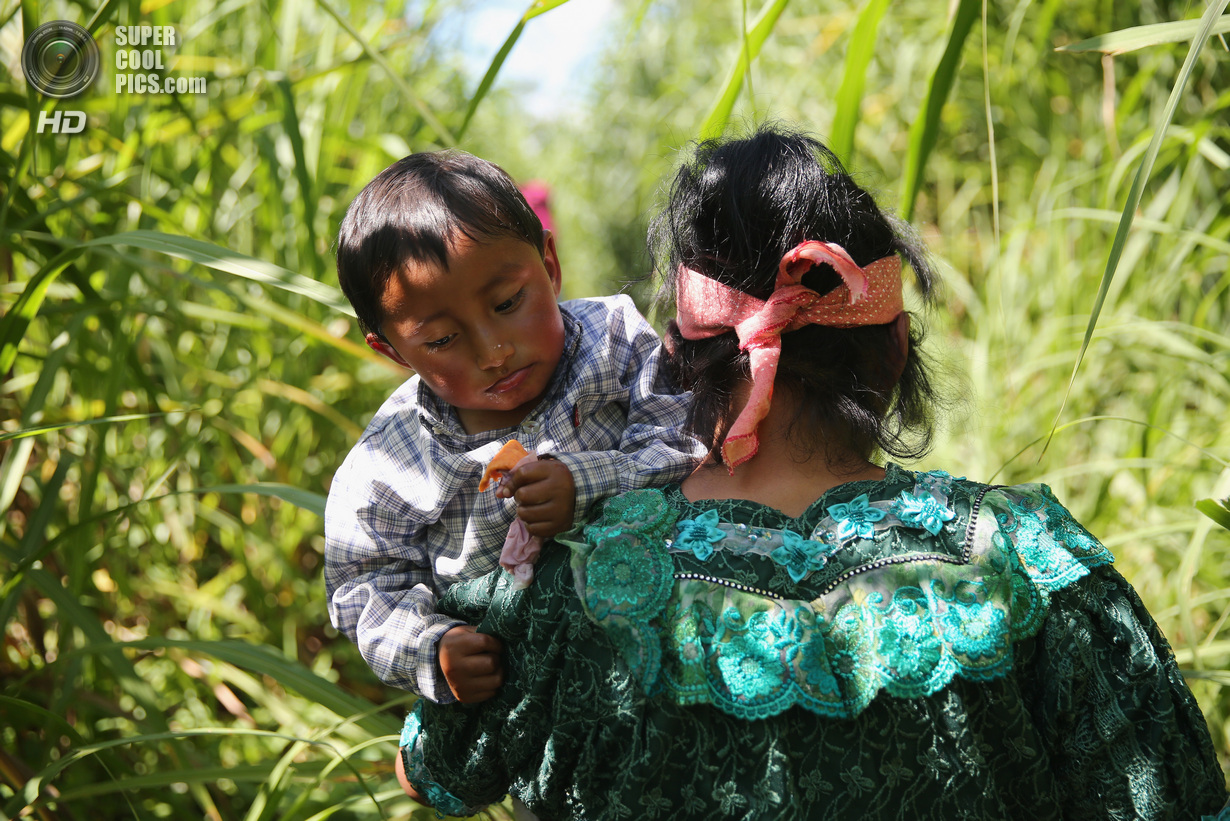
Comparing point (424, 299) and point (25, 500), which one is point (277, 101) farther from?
point (424, 299)

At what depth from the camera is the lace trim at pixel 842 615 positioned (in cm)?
79

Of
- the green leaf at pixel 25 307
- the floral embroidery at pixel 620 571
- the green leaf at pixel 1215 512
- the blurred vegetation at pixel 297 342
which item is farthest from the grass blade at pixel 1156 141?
the green leaf at pixel 25 307

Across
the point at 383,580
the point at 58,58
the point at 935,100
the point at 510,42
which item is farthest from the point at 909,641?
the point at 58,58

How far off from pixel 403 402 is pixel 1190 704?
849 mm

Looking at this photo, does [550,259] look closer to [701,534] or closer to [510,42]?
[510,42]

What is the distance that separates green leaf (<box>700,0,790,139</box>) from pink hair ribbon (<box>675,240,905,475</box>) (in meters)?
0.29

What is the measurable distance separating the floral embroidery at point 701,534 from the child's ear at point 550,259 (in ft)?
1.24

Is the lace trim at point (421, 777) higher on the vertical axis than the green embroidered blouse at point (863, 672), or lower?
lower

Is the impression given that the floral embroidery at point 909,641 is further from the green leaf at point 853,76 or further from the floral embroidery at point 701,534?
the green leaf at point 853,76

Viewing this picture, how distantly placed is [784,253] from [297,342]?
157cm

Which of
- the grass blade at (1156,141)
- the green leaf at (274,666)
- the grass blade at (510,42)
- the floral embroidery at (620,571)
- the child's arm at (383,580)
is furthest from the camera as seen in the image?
the green leaf at (274,666)

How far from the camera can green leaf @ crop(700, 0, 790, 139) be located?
3.61 ft

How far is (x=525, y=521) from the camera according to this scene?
0.88m

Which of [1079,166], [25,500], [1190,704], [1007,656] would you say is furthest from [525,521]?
[1079,166]
